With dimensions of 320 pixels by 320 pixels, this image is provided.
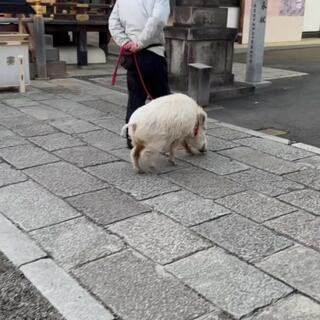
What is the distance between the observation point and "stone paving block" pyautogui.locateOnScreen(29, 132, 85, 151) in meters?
5.64

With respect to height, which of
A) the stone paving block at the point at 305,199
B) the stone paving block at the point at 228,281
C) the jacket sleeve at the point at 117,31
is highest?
the jacket sleeve at the point at 117,31

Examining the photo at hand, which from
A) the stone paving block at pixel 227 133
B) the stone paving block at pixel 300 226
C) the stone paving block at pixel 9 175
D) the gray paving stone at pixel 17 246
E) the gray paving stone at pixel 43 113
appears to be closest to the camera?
the gray paving stone at pixel 17 246

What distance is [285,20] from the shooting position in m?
18.2

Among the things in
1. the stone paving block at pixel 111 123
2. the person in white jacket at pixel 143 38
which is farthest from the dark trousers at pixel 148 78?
the stone paving block at pixel 111 123

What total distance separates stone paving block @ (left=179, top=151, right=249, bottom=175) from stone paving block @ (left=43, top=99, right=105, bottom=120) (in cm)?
215

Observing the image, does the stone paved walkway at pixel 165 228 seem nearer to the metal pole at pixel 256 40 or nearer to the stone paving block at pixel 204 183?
the stone paving block at pixel 204 183

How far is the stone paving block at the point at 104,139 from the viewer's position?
566 centimetres

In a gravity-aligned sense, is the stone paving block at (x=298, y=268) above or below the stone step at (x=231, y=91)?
below

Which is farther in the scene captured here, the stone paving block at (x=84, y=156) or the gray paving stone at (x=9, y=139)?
the gray paving stone at (x=9, y=139)

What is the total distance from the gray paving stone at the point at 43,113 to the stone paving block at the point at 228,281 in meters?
4.17

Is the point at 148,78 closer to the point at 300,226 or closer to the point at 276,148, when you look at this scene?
the point at 276,148

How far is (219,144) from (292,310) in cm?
322

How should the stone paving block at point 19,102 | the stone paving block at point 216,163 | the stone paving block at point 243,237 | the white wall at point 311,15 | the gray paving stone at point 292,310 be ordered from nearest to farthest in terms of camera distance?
the gray paving stone at point 292,310 < the stone paving block at point 243,237 < the stone paving block at point 216,163 < the stone paving block at point 19,102 < the white wall at point 311,15

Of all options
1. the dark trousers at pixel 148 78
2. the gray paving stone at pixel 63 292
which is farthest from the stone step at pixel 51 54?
the gray paving stone at pixel 63 292
